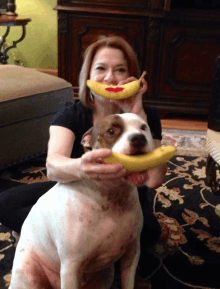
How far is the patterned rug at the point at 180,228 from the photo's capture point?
1.19 meters

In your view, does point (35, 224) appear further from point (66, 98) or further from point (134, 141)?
point (66, 98)

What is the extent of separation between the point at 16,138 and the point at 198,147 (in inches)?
50.7

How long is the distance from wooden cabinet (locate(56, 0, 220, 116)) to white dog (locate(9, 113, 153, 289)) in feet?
6.86

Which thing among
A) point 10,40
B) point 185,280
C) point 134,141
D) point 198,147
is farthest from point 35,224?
point 10,40

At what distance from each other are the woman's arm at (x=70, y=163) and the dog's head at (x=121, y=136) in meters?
0.05

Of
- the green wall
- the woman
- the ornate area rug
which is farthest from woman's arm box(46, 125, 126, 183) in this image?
the green wall

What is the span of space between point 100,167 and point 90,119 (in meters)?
0.41

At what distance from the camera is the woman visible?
35.3 inches

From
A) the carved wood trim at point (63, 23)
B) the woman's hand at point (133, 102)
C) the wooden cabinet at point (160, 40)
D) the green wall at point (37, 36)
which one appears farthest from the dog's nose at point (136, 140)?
the green wall at point (37, 36)

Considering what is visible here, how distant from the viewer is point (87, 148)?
842mm

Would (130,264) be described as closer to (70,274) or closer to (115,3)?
(70,274)

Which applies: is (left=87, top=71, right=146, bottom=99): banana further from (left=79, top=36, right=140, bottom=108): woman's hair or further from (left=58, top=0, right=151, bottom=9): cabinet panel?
(left=58, top=0, right=151, bottom=9): cabinet panel

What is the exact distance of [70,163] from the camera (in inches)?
31.0

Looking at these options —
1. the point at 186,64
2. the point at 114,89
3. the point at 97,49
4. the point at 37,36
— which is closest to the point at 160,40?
the point at 186,64
